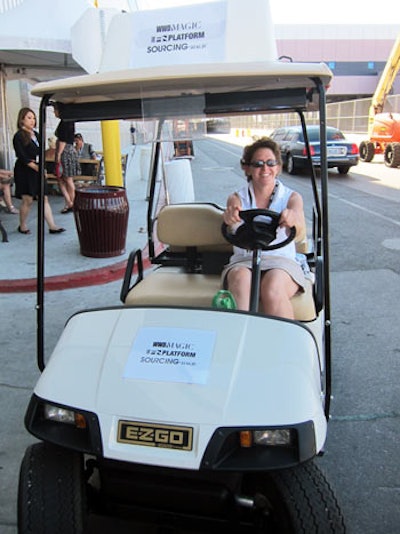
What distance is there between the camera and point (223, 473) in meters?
1.79

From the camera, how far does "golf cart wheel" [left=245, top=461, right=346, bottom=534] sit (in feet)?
5.49

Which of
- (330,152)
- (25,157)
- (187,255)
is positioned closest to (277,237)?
(187,255)

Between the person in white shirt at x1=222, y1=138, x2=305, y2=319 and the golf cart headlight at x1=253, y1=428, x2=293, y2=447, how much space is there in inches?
35.1

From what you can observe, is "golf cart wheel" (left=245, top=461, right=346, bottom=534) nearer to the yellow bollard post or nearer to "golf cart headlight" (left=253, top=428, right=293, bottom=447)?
"golf cart headlight" (left=253, top=428, right=293, bottom=447)

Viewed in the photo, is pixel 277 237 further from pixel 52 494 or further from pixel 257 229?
pixel 52 494

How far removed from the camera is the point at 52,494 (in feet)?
5.75

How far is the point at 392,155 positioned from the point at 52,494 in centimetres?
1586

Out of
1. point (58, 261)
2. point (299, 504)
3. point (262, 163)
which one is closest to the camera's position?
point (299, 504)

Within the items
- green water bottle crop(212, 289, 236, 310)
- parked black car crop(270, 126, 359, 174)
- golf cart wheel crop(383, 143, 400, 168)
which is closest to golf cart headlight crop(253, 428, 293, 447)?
green water bottle crop(212, 289, 236, 310)

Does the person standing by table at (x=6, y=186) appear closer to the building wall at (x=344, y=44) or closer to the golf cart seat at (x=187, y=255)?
the golf cart seat at (x=187, y=255)

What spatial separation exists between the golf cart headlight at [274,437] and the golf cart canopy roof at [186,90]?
1295mm

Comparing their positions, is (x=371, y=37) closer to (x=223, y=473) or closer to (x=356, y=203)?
(x=356, y=203)

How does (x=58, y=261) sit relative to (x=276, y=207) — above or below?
below

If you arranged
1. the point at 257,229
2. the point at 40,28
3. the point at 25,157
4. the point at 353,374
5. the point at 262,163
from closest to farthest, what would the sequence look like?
the point at 257,229 → the point at 262,163 → the point at 353,374 → the point at 25,157 → the point at 40,28
